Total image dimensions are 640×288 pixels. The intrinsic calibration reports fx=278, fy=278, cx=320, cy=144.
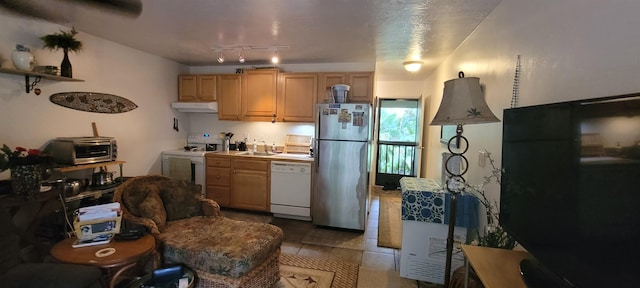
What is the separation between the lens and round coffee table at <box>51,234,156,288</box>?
1698 mm

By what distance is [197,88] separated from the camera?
4.44 m

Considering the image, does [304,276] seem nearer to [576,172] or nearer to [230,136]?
[576,172]

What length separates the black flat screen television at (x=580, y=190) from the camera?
2.38ft

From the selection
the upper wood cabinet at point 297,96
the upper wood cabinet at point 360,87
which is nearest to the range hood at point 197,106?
the upper wood cabinet at point 297,96

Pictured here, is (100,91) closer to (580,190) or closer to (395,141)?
(580,190)

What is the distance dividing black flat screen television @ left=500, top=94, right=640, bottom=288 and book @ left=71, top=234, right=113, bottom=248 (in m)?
2.46

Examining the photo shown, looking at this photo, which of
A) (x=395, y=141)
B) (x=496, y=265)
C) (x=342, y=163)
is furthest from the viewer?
(x=395, y=141)

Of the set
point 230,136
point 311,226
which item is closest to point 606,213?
point 311,226

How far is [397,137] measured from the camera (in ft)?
19.5

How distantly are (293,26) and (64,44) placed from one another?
2165mm

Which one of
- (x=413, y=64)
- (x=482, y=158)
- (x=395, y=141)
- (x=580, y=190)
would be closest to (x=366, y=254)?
(x=482, y=158)

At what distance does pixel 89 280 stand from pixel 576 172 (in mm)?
2406

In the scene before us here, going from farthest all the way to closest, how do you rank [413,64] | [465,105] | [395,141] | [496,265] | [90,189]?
[395,141], [413,64], [90,189], [465,105], [496,265]

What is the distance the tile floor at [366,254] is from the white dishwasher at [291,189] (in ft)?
0.53
